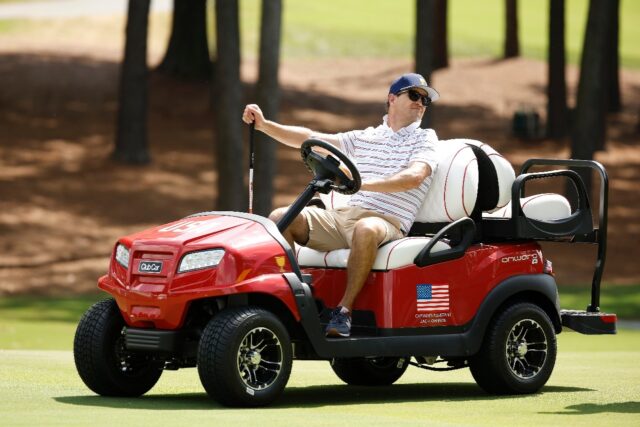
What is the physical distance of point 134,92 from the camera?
92.6 ft

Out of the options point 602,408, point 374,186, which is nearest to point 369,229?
point 374,186

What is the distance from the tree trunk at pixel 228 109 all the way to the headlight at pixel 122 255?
42.8ft

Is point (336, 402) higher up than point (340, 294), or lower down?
lower down

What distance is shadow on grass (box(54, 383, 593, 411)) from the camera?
8.73 metres

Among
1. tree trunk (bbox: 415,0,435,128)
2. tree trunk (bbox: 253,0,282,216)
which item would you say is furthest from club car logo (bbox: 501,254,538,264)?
tree trunk (bbox: 415,0,435,128)

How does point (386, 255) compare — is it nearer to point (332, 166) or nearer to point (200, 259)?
point (332, 166)

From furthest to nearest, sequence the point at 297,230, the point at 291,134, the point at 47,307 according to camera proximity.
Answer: the point at 47,307 → the point at 291,134 → the point at 297,230

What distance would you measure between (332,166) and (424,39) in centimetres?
1375

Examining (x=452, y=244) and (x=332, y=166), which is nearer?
(x=332, y=166)

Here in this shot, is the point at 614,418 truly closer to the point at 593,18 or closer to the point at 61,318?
the point at 61,318

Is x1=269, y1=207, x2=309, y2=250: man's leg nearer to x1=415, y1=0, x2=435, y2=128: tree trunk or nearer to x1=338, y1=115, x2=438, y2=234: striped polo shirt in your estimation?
x1=338, y1=115, x2=438, y2=234: striped polo shirt

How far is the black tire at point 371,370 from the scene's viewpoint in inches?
408

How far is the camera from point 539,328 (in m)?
9.84

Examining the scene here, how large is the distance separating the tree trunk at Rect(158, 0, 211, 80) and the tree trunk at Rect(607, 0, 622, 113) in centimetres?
896
